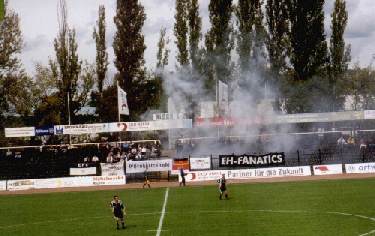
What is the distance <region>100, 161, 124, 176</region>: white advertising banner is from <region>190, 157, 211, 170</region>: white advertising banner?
6284 millimetres

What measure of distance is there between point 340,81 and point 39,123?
40.0 metres

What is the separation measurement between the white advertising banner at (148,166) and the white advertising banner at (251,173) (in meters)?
2.09

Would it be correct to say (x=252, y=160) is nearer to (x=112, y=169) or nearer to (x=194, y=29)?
(x=112, y=169)

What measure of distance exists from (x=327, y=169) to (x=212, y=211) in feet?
75.1

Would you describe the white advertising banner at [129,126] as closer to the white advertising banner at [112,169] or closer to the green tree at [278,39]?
the white advertising banner at [112,169]

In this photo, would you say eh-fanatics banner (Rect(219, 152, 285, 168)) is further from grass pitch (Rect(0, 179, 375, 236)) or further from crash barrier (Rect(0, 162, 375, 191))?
grass pitch (Rect(0, 179, 375, 236))

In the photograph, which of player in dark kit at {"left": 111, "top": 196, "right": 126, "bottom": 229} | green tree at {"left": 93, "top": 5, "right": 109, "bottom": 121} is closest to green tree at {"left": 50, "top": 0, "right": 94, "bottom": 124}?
green tree at {"left": 93, "top": 5, "right": 109, "bottom": 121}

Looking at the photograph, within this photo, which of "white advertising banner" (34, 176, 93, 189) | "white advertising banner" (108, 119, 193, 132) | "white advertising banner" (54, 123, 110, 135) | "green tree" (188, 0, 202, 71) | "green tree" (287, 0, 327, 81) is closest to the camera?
"white advertising banner" (34, 176, 93, 189)

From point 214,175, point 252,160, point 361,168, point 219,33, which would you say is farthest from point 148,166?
point 219,33

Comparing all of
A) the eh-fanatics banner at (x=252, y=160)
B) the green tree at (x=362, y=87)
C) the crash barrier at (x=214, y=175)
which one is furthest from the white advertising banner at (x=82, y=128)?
the green tree at (x=362, y=87)

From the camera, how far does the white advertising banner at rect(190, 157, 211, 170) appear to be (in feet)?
159

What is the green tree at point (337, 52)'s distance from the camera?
209 feet

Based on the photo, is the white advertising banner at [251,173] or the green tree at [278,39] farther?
the green tree at [278,39]

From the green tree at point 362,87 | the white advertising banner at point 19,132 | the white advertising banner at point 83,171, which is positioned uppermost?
the green tree at point 362,87
